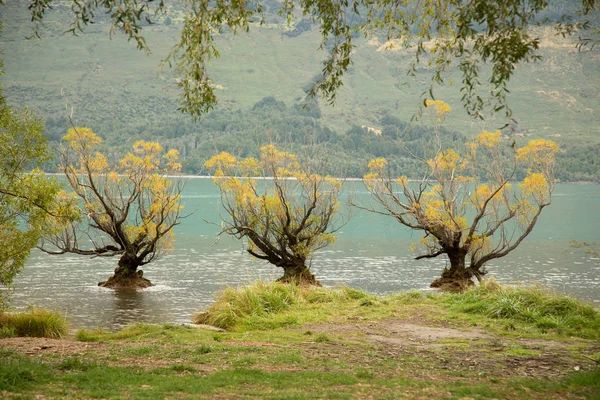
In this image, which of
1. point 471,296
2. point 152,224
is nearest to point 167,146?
point 152,224

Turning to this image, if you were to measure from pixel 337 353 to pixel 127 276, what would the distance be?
2056 centimetres

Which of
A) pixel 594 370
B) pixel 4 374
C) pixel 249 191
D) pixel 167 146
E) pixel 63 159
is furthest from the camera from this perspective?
pixel 167 146

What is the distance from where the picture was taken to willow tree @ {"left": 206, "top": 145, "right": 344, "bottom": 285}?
28297 mm

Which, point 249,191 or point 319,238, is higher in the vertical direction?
point 249,191

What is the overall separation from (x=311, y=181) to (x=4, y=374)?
72.7 feet

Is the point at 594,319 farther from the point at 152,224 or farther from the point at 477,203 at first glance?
the point at 152,224

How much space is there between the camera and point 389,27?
483 inches

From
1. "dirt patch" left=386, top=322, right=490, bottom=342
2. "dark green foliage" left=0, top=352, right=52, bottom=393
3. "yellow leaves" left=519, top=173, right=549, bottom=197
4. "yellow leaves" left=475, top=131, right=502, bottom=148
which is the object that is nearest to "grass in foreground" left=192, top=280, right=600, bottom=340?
"dirt patch" left=386, top=322, right=490, bottom=342

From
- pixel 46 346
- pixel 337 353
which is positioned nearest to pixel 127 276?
pixel 46 346

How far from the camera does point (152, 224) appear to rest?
96.4 feet

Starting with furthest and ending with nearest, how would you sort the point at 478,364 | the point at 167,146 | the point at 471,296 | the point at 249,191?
the point at 167,146
the point at 249,191
the point at 471,296
the point at 478,364

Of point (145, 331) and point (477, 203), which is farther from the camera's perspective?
point (477, 203)

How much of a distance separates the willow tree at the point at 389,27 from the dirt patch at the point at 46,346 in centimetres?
456

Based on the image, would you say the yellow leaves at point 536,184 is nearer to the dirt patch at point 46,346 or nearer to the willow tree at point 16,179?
the willow tree at point 16,179
